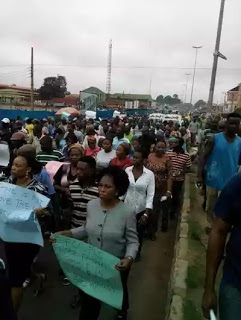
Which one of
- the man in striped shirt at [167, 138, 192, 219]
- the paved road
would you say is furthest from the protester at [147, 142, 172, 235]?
the man in striped shirt at [167, 138, 192, 219]

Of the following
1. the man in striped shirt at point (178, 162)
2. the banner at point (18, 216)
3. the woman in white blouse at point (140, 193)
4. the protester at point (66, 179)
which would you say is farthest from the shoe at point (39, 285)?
the man in striped shirt at point (178, 162)

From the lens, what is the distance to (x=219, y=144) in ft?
15.8

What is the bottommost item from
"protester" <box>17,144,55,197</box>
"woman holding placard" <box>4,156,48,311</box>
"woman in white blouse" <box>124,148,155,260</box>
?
"woman holding placard" <box>4,156,48,311</box>

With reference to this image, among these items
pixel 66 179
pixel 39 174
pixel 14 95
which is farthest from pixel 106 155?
pixel 14 95

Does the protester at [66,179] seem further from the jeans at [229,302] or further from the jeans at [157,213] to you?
the jeans at [229,302]

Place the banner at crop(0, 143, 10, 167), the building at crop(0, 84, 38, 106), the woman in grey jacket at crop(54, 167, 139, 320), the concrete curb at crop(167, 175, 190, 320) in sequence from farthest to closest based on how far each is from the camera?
1. the building at crop(0, 84, 38, 106)
2. the banner at crop(0, 143, 10, 167)
3. the concrete curb at crop(167, 175, 190, 320)
4. the woman in grey jacket at crop(54, 167, 139, 320)

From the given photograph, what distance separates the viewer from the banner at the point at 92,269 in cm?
258

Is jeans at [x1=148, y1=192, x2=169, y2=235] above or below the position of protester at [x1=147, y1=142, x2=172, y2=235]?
below

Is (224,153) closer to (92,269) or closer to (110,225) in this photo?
(110,225)

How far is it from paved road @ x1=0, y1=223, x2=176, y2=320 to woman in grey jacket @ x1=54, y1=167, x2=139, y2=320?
2.96 ft

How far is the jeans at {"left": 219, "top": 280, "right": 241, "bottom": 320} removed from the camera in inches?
79.7

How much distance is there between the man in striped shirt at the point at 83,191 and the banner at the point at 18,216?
0.69 meters

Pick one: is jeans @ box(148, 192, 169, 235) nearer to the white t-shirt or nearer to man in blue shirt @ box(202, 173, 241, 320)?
the white t-shirt

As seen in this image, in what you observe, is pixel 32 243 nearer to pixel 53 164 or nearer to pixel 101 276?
pixel 101 276
